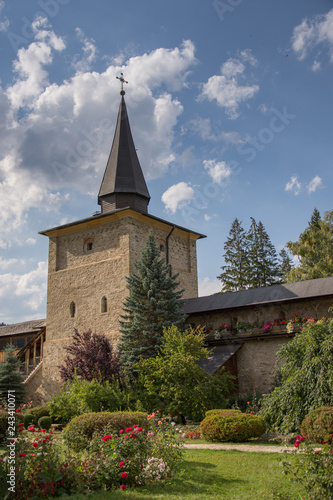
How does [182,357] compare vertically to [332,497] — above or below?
above

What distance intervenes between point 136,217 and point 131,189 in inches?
76.7

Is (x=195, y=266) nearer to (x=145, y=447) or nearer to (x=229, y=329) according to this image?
(x=229, y=329)

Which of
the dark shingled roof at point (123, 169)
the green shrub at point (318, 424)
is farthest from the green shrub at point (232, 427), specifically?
the dark shingled roof at point (123, 169)

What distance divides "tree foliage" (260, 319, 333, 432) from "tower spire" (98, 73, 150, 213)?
13682 millimetres

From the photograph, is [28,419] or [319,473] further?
[28,419]

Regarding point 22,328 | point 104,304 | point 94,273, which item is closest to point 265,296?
point 104,304

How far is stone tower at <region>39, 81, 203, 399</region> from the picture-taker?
24.1 meters

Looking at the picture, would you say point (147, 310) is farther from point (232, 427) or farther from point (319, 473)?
point (319, 473)

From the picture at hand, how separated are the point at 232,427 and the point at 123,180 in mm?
16579

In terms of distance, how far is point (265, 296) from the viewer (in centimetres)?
2045

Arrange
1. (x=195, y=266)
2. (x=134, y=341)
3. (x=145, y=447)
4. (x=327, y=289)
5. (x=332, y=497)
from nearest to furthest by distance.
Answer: (x=332, y=497), (x=145, y=447), (x=327, y=289), (x=134, y=341), (x=195, y=266)

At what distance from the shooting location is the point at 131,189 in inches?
1013

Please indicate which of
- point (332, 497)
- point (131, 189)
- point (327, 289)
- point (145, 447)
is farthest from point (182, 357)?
point (131, 189)

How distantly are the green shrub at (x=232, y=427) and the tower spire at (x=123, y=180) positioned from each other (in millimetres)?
14259
